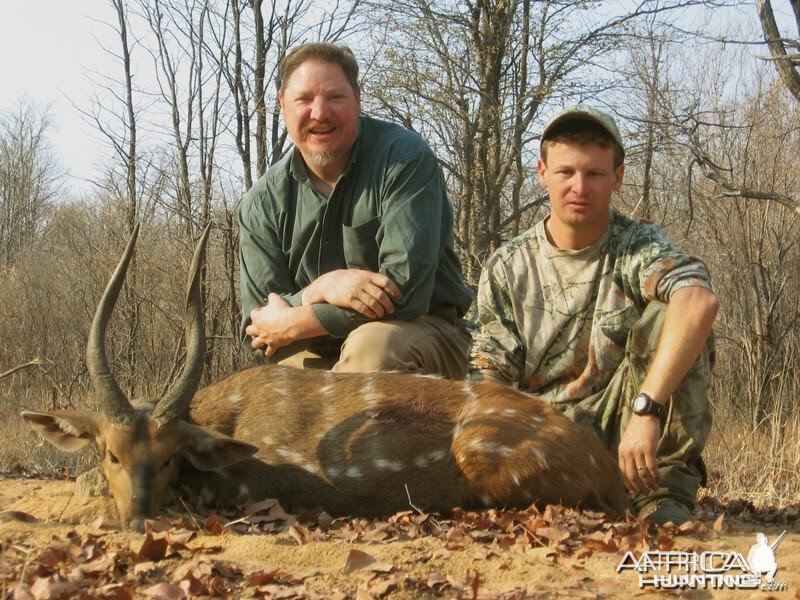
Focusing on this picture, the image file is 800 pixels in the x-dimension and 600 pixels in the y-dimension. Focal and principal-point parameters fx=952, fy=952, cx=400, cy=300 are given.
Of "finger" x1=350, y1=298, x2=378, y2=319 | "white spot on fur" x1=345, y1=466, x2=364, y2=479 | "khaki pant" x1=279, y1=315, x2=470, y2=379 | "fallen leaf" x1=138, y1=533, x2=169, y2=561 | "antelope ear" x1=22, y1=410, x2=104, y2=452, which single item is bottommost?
"fallen leaf" x1=138, y1=533, x2=169, y2=561

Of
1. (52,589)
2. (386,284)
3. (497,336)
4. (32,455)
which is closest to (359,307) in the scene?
(386,284)

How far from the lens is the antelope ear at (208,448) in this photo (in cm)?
474

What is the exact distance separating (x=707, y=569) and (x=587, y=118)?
2.69m

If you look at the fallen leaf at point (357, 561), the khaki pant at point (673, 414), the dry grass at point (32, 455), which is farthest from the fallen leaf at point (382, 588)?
the dry grass at point (32, 455)

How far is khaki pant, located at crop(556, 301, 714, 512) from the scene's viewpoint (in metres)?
5.11

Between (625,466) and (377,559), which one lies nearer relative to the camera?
(377,559)

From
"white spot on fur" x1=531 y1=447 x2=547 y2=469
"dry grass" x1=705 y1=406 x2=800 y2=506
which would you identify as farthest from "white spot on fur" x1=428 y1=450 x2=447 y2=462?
"dry grass" x1=705 y1=406 x2=800 y2=506

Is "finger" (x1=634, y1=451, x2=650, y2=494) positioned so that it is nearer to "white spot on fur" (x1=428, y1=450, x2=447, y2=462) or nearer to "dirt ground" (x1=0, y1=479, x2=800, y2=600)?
"dirt ground" (x1=0, y1=479, x2=800, y2=600)

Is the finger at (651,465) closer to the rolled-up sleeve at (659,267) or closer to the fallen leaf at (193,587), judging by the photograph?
the rolled-up sleeve at (659,267)

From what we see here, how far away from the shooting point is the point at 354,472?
482 cm

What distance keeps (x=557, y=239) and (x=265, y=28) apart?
680 cm

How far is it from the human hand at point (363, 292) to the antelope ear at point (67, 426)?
1.49m

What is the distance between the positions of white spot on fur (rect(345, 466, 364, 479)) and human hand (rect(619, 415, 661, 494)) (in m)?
1.30

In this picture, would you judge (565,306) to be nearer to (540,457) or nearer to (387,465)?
(540,457)
